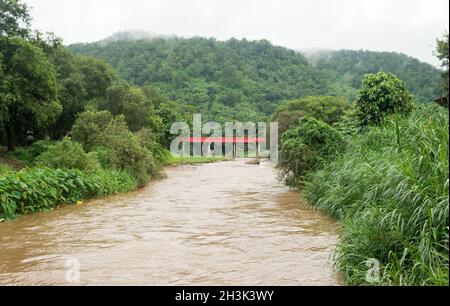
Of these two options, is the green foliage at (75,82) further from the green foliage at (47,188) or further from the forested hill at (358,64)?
the forested hill at (358,64)

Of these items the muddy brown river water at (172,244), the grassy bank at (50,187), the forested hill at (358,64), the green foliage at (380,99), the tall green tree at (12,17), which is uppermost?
the forested hill at (358,64)

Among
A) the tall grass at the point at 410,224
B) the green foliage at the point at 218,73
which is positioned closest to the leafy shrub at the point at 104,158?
the tall grass at the point at 410,224

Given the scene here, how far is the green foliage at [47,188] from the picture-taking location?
11.0m

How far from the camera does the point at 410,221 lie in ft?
Answer: 17.3

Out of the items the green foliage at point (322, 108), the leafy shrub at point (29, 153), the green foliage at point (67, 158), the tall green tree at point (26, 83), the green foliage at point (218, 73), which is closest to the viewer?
the green foliage at point (67, 158)

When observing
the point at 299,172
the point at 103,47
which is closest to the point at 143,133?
the point at 299,172

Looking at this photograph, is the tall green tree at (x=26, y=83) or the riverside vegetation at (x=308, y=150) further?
the tall green tree at (x=26, y=83)

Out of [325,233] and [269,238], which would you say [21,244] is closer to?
[269,238]

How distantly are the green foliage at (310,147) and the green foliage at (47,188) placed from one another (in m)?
6.28

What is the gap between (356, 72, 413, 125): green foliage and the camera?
14.8 metres

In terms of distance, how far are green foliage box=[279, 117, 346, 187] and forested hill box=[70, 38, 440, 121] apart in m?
48.1

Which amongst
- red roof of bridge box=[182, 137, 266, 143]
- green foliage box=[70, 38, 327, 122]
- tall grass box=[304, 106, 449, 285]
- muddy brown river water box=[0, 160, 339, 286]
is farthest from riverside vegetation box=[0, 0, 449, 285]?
green foliage box=[70, 38, 327, 122]

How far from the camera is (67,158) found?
15383mm

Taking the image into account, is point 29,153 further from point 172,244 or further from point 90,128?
point 172,244
